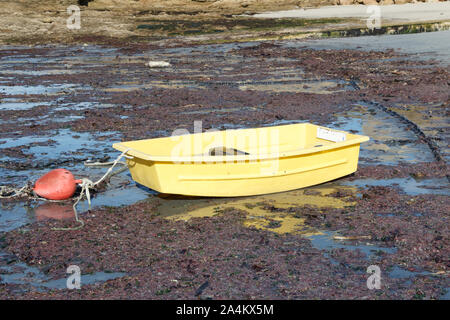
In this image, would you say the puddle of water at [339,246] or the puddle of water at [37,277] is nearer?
the puddle of water at [37,277]

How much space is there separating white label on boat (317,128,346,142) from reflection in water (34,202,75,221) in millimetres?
4661

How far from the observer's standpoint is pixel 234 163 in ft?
29.2

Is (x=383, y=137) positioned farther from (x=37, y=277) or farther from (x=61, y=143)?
(x=37, y=277)

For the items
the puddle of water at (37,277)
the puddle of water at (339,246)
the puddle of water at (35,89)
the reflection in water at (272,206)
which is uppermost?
the puddle of water at (35,89)

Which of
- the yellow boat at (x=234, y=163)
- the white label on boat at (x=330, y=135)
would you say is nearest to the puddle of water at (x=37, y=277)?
the yellow boat at (x=234, y=163)

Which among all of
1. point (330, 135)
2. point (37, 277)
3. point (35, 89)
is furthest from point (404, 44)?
point (37, 277)

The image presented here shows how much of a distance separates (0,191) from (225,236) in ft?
13.6

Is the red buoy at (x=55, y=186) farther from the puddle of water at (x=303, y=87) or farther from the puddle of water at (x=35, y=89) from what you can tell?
the puddle of water at (x=35, y=89)

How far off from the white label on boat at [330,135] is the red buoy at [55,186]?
14.8 ft

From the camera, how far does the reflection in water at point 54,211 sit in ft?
28.6

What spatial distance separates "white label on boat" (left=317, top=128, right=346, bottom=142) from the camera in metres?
10.5

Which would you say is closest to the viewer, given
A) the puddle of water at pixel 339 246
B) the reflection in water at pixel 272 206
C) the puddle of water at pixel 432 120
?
the puddle of water at pixel 339 246

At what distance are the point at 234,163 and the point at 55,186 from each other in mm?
2847
